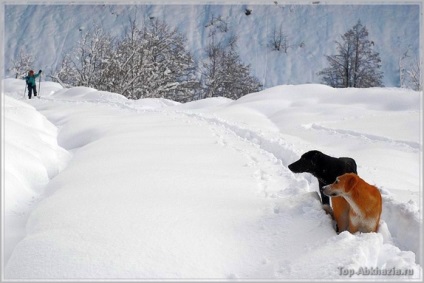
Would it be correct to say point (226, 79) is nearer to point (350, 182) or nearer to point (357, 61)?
point (357, 61)

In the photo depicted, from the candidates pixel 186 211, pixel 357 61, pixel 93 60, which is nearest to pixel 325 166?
pixel 186 211

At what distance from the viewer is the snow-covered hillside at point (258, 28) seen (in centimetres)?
3944

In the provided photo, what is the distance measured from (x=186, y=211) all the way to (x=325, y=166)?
1112mm

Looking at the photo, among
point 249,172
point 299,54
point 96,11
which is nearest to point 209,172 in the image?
point 249,172

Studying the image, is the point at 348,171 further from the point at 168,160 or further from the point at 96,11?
the point at 96,11

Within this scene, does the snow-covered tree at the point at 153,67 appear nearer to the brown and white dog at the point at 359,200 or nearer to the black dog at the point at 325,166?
the black dog at the point at 325,166

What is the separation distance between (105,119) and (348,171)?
618 centimetres

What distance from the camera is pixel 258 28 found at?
140 ft

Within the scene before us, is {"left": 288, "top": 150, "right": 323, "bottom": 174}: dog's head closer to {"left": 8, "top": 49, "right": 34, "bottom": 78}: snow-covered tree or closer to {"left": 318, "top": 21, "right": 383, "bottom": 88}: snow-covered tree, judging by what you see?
{"left": 318, "top": 21, "right": 383, "bottom": 88}: snow-covered tree

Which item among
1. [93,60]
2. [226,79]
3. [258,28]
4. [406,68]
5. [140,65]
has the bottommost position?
[406,68]

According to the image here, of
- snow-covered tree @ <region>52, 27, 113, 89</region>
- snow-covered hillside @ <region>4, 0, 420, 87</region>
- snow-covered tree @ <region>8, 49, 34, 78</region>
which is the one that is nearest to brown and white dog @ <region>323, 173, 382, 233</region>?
snow-covered tree @ <region>52, 27, 113, 89</region>

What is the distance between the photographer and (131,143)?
5.67 m

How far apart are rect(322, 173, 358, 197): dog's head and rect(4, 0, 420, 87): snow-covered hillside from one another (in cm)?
3684

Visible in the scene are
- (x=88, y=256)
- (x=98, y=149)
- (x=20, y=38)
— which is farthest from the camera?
(x=20, y=38)
